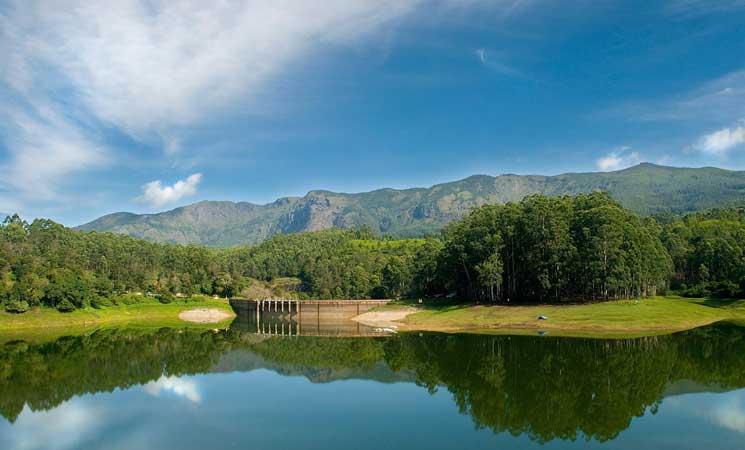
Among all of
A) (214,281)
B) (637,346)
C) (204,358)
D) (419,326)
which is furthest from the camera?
(214,281)

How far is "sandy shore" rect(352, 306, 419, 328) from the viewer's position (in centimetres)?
9844

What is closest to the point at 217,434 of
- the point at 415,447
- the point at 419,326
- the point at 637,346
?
the point at 415,447

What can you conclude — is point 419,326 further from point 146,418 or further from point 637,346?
point 146,418

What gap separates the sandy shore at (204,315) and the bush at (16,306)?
110 ft

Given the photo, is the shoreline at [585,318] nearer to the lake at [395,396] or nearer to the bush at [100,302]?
the lake at [395,396]

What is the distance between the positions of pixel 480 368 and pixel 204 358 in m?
35.9

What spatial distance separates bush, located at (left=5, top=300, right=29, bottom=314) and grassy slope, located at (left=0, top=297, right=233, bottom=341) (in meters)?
0.84

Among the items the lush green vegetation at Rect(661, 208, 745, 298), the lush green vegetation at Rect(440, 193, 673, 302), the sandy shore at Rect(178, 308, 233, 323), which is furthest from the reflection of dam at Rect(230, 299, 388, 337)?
the lush green vegetation at Rect(661, 208, 745, 298)

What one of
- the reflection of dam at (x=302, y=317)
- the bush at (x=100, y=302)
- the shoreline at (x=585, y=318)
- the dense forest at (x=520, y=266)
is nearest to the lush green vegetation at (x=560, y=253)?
the dense forest at (x=520, y=266)

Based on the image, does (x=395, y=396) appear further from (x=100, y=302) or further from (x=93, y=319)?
(x=100, y=302)

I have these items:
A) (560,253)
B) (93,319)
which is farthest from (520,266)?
(93,319)

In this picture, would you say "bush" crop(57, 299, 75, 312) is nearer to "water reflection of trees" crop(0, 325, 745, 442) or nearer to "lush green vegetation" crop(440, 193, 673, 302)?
"water reflection of trees" crop(0, 325, 745, 442)

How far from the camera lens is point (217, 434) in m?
31.9

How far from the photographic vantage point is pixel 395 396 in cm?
4269
